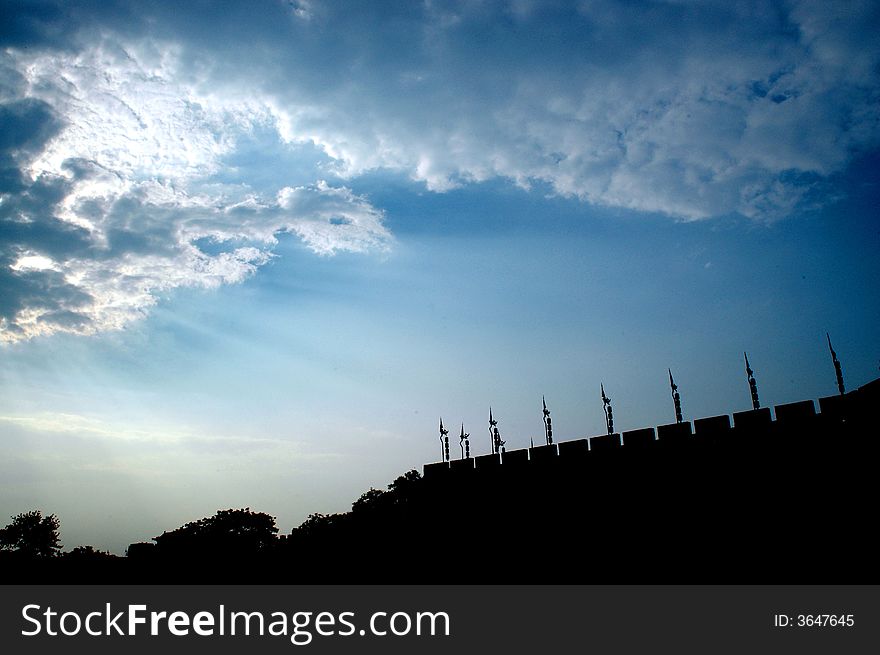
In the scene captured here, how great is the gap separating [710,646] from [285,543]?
9.05 meters

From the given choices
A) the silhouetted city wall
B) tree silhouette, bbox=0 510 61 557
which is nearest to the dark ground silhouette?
the silhouetted city wall

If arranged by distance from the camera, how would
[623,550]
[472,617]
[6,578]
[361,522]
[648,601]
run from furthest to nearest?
[361,522] → [6,578] → [623,550] → [472,617] → [648,601]

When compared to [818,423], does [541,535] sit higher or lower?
lower

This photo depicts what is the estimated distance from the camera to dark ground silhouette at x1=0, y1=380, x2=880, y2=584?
7672 mm

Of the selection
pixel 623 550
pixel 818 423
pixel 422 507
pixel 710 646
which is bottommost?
pixel 710 646

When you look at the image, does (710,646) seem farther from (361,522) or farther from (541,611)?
(361,522)

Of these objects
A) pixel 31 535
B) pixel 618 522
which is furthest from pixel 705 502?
pixel 31 535

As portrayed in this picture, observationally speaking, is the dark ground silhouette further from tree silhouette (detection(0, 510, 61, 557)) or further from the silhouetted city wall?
tree silhouette (detection(0, 510, 61, 557))

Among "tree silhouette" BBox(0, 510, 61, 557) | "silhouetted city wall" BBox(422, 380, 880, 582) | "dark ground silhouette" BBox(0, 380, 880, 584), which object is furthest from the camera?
"tree silhouette" BBox(0, 510, 61, 557)

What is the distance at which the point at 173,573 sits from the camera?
11297 millimetres

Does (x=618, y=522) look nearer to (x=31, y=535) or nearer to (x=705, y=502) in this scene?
(x=705, y=502)

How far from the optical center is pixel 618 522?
9.52 m

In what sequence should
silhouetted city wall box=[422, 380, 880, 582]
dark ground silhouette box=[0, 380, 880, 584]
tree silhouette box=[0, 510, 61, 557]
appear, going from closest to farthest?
silhouetted city wall box=[422, 380, 880, 582], dark ground silhouette box=[0, 380, 880, 584], tree silhouette box=[0, 510, 61, 557]

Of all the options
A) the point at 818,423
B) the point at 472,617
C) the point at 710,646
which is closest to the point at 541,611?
the point at 472,617
